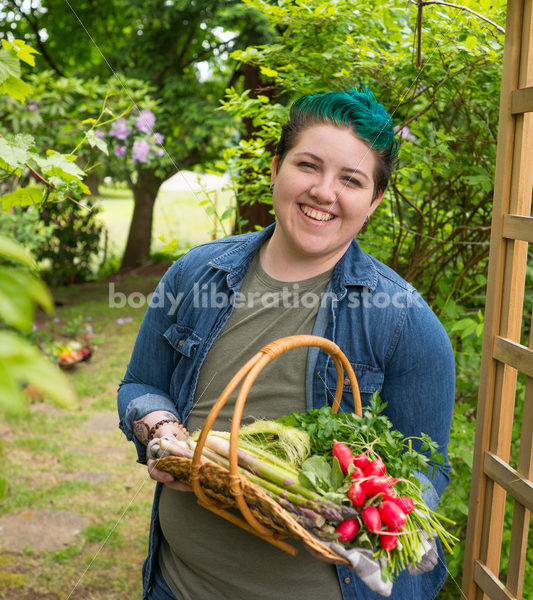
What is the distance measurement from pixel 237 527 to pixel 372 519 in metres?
0.38

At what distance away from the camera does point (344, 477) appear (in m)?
1.16

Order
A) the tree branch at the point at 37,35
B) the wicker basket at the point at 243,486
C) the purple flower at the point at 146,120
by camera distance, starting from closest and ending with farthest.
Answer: the wicker basket at the point at 243,486, the purple flower at the point at 146,120, the tree branch at the point at 37,35

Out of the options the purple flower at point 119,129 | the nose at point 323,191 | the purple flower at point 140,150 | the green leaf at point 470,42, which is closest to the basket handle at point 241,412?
the nose at point 323,191

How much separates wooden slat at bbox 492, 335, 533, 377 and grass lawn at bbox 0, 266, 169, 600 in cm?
123

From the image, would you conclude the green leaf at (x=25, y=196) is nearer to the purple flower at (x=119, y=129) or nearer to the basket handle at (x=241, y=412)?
the basket handle at (x=241, y=412)

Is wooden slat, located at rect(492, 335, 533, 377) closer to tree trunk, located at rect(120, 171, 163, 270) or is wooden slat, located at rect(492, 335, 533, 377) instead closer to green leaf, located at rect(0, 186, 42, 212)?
green leaf, located at rect(0, 186, 42, 212)

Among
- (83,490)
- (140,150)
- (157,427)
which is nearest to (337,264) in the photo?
(157,427)

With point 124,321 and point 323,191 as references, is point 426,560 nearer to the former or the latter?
point 323,191

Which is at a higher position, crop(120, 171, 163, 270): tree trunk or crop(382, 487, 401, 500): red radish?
crop(120, 171, 163, 270): tree trunk

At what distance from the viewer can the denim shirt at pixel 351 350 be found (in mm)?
1390

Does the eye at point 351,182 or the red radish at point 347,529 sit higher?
the eye at point 351,182

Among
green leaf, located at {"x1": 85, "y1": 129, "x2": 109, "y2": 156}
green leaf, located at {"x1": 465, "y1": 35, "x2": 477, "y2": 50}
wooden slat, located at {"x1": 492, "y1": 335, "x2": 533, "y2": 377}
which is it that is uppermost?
green leaf, located at {"x1": 465, "y1": 35, "x2": 477, "y2": 50}

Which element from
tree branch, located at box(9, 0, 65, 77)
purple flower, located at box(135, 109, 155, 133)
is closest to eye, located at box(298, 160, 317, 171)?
purple flower, located at box(135, 109, 155, 133)

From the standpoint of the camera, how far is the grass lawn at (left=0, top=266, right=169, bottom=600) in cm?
287
